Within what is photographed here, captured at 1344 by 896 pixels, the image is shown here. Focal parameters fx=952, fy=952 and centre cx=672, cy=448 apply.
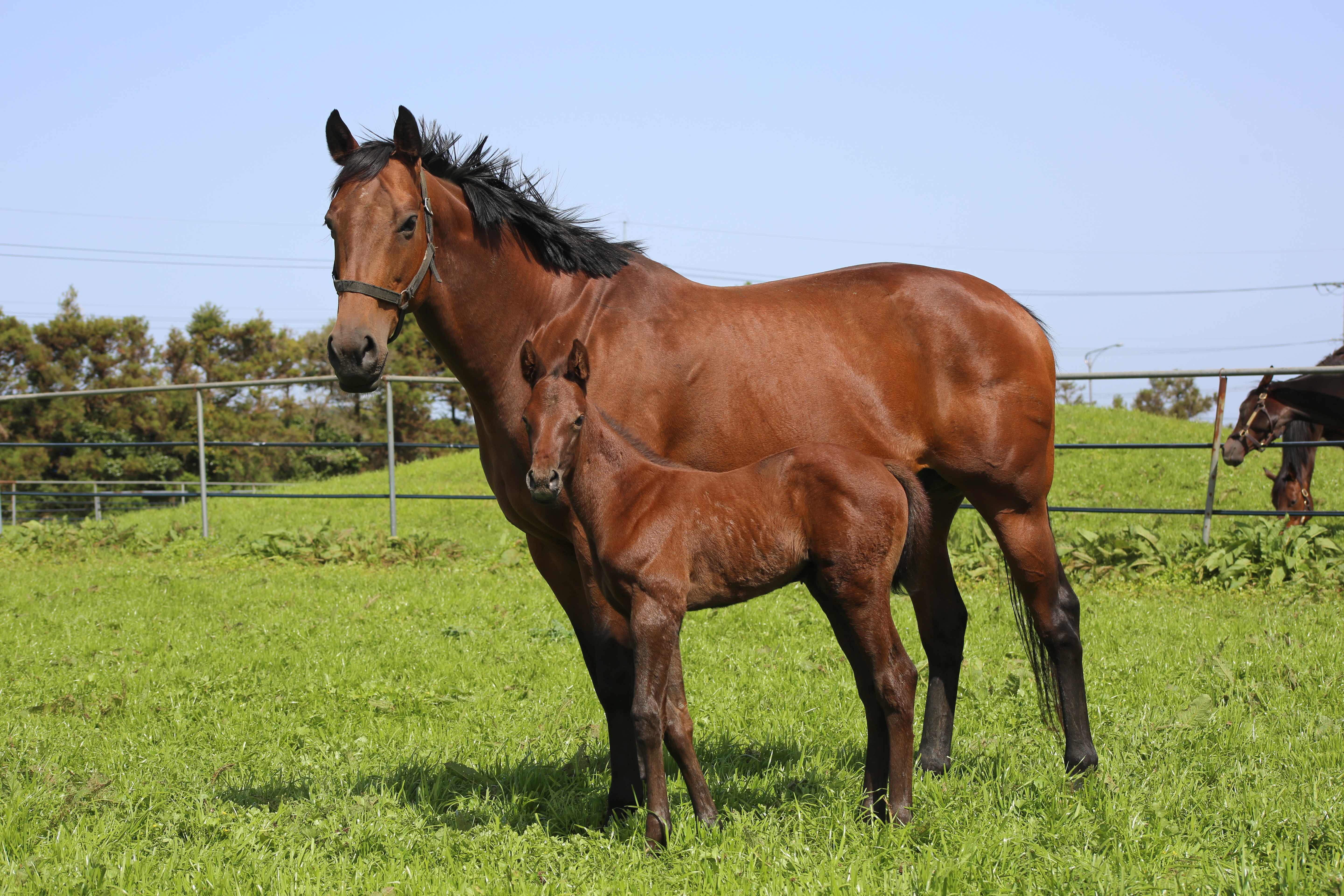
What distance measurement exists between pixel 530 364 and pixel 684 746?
1385 mm

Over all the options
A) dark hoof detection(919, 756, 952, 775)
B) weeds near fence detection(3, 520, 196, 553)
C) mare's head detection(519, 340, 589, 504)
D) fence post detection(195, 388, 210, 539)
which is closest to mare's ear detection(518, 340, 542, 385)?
mare's head detection(519, 340, 589, 504)

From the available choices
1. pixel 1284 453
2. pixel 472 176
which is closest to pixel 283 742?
pixel 472 176

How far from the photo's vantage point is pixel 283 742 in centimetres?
454

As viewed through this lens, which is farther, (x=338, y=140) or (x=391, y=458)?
(x=391, y=458)

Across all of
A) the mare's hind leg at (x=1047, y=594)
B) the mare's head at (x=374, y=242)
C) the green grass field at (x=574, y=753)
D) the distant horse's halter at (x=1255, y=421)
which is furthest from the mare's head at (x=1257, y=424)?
the mare's head at (x=374, y=242)

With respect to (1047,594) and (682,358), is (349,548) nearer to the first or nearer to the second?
(682,358)

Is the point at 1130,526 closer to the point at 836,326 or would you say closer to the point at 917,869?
the point at 836,326

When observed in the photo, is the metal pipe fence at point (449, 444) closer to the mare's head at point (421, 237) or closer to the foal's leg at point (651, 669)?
the mare's head at point (421, 237)

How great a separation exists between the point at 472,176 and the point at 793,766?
2.75 metres

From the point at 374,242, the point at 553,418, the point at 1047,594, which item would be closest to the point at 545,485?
the point at 553,418

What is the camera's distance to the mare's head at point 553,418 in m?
2.88

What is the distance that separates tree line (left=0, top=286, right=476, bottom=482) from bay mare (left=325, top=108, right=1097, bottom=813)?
2569 cm

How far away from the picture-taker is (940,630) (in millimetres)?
4281

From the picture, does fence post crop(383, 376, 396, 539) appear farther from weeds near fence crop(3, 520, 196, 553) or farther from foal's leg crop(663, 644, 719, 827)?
foal's leg crop(663, 644, 719, 827)
